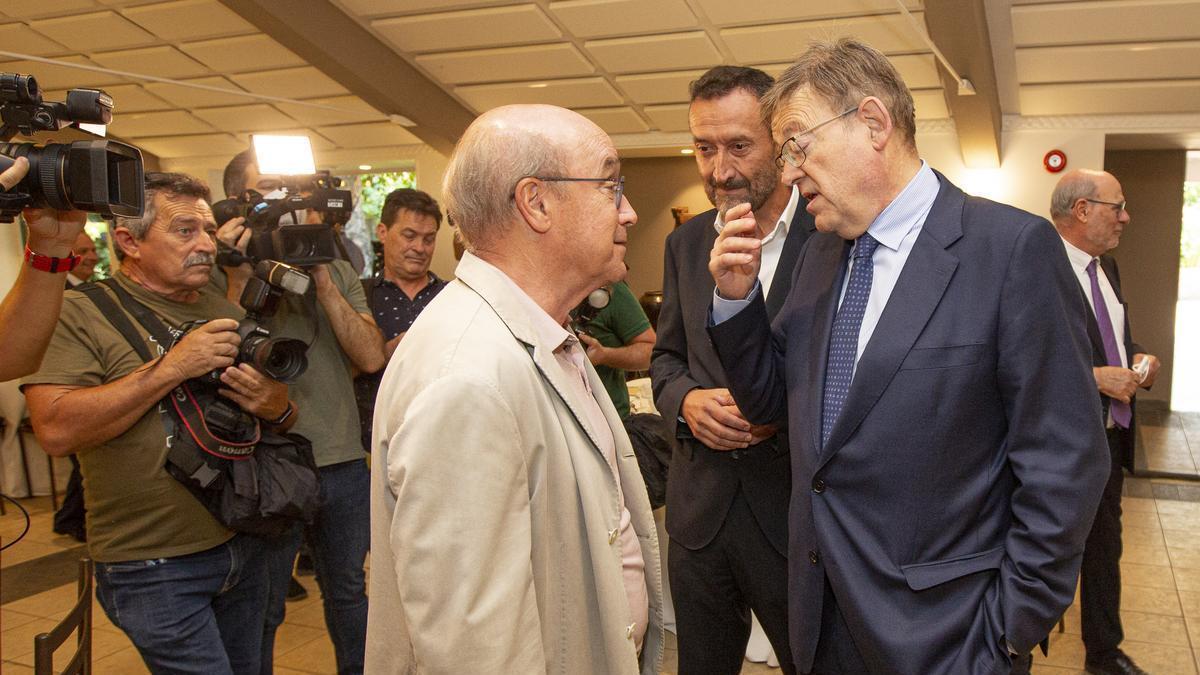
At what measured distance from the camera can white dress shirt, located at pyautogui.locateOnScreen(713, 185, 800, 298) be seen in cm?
197

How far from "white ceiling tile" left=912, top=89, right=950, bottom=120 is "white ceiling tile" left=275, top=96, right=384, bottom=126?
13.4 ft

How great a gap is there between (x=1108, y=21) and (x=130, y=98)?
280 inches

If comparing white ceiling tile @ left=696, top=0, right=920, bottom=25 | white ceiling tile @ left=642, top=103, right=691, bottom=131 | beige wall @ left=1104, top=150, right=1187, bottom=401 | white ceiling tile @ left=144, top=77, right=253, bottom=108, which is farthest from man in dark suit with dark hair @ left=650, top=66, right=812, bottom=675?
beige wall @ left=1104, top=150, right=1187, bottom=401

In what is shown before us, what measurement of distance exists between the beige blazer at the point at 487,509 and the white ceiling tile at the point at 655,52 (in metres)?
4.74

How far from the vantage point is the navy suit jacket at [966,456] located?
53.0 inches

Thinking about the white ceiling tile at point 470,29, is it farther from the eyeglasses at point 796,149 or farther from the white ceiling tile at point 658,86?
the eyeglasses at point 796,149

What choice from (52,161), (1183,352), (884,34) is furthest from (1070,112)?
(52,161)

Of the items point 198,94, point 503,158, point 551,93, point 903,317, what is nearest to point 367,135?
point 198,94

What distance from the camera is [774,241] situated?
2.02 m

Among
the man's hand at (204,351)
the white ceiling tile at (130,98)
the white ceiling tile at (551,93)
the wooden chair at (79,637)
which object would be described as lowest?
the wooden chair at (79,637)

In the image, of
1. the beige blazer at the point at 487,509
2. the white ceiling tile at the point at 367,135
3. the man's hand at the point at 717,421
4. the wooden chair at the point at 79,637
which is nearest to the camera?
the beige blazer at the point at 487,509

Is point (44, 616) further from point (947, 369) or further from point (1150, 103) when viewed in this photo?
point (1150, 103)

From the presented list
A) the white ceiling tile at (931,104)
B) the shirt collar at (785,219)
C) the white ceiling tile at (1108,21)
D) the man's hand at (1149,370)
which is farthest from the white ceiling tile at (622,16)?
the shirt collar at (785,219)

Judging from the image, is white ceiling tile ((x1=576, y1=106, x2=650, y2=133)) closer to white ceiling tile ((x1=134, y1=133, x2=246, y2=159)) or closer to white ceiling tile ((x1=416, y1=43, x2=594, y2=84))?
white ceiling tile ((x1=416, y1=43, x2=594, y2=84))
